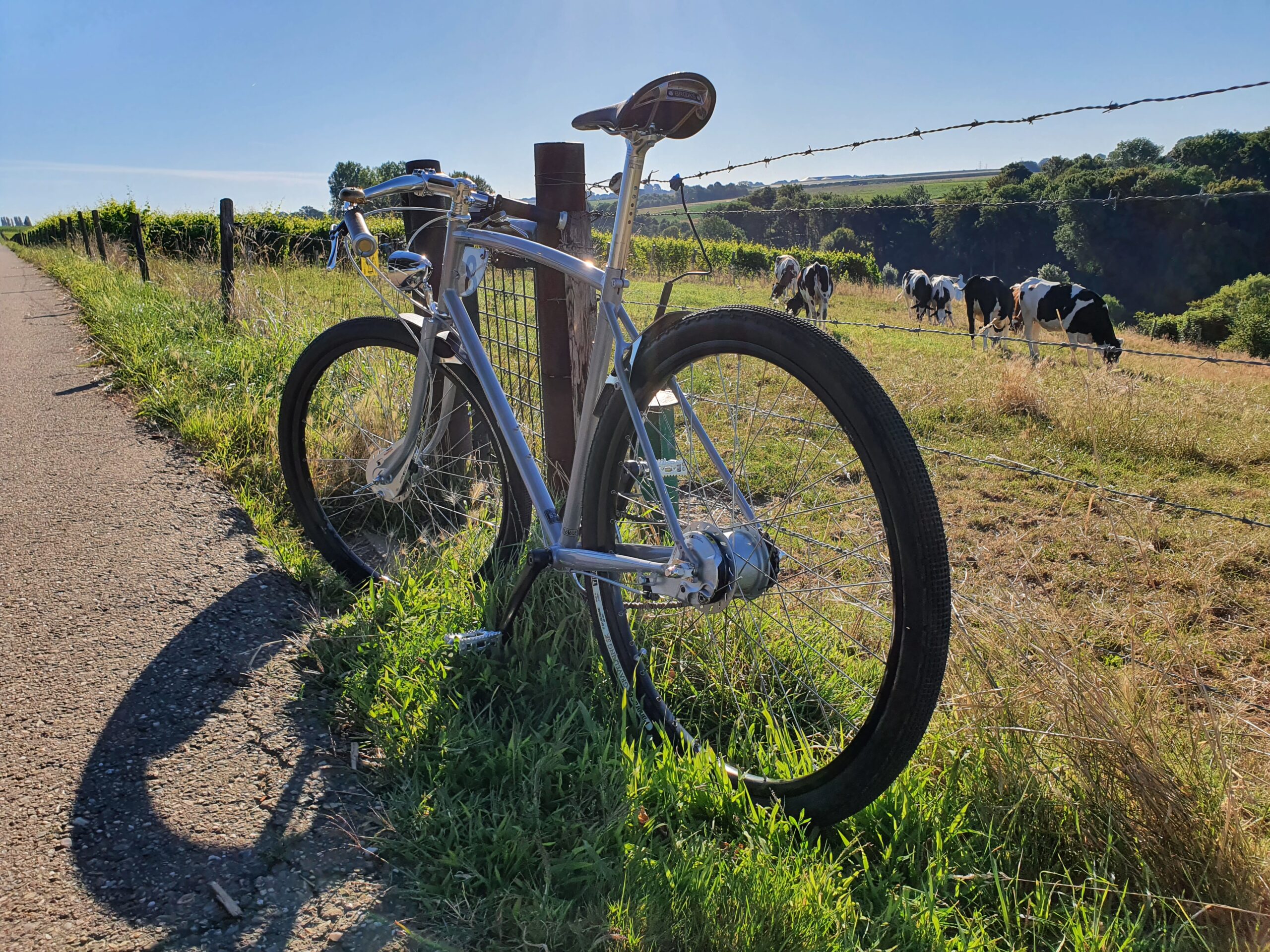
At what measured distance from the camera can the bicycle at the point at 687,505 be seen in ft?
5.55

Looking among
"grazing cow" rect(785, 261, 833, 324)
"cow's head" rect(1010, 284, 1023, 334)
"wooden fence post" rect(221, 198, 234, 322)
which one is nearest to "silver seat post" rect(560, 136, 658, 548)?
"wooden fence post" rect(221, 198, 234, 322)

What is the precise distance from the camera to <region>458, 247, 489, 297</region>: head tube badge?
2680mm

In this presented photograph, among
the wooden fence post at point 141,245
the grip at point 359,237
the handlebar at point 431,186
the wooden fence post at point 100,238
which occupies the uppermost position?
the wooden fence post at point 100,238

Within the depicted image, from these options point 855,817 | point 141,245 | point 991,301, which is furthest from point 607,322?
point 991,301

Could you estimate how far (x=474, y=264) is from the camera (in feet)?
8.79

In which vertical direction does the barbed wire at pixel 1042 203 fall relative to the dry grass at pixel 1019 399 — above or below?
above

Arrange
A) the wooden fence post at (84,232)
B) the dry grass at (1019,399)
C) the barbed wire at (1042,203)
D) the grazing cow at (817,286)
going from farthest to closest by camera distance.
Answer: the wooden fence post at (84,232), the grazing cow at (817,286), the dry grass at (1019,399), the barbed wire at (1042,203)

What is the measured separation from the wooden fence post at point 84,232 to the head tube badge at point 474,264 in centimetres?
2375

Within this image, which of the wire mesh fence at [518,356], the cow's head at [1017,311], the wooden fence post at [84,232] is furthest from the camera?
the wooden fence post at [84,232]

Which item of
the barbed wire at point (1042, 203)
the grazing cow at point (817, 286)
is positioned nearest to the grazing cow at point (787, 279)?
the grazing cow at point (817, 286)

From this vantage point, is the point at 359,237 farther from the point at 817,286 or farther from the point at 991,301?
the point at 991,301

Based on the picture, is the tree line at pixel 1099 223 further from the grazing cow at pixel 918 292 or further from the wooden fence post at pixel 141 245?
the wooden fence post at pixel 141 245

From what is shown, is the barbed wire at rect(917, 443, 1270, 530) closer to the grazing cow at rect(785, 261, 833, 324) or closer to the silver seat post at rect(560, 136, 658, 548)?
the silver seat post at rect(560, 136, 658, 548)

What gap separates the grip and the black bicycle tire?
0.30m
